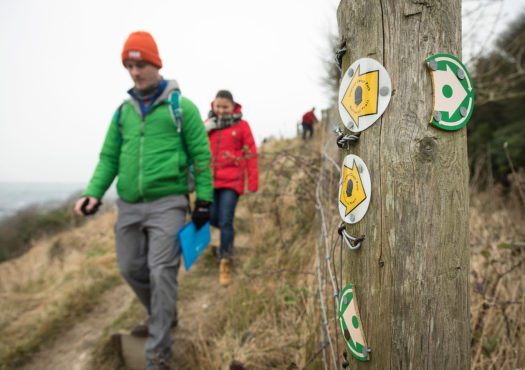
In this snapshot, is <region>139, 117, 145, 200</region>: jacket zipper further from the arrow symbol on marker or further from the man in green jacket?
the arrow symbol on marker

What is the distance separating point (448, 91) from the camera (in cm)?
78

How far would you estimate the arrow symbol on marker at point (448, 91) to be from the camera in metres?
0.78

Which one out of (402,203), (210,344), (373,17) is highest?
(373,17)

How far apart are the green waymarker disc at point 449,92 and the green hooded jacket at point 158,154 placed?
170 centimetres

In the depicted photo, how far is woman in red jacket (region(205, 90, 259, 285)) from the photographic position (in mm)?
3359

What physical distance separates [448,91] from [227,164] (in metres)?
2.70

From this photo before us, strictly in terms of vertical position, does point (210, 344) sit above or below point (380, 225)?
below

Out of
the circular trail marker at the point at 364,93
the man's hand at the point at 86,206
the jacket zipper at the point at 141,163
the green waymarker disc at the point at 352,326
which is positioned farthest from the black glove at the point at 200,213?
the circular trail marker at the point at 364,93

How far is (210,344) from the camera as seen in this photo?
2.39 m

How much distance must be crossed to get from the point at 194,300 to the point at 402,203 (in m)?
2.87

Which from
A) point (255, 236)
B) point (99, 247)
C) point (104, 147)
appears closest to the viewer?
point (104, 147)

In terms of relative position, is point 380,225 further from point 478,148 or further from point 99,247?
point 478,148

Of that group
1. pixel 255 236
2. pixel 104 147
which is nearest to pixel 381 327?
pixel 104 147

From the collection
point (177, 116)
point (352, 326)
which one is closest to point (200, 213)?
point (177, 116)
